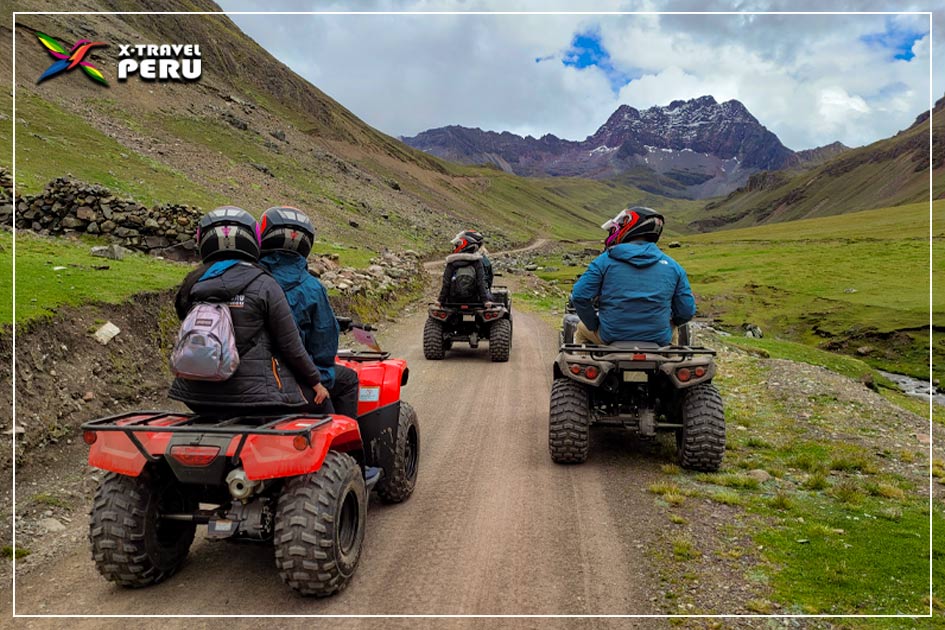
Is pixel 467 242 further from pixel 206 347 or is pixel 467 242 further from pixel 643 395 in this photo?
pixel 206 347

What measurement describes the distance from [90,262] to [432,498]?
1101cm

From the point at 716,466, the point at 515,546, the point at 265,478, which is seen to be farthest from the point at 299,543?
the point at 716,466

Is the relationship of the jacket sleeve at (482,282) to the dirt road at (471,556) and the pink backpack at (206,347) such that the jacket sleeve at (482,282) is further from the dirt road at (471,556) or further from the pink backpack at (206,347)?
the pink backpack at (206,347)

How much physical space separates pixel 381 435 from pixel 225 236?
2511 mm

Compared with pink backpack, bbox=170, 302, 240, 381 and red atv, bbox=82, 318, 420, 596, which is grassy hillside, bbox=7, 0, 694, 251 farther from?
pink backpack, bbox=170, 302, 240, 381

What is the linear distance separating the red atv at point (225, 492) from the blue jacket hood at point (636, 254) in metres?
4.27

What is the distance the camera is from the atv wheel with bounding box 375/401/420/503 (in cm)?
641

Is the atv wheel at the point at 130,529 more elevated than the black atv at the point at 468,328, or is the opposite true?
the black atv at the point at 468,328

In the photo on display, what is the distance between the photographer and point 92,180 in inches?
1209

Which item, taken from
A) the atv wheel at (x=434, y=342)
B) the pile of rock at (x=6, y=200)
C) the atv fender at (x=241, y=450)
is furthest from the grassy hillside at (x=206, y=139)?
the atv fender at (x=241, y=450)

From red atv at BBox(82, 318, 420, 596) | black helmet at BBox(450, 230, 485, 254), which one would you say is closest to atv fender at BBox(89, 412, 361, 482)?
red atv at BBox(82, 318, 420, 596)

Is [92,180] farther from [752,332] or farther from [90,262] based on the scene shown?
[752,332]

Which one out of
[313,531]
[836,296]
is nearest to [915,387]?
[836,296]

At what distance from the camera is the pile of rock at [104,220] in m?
19.0
